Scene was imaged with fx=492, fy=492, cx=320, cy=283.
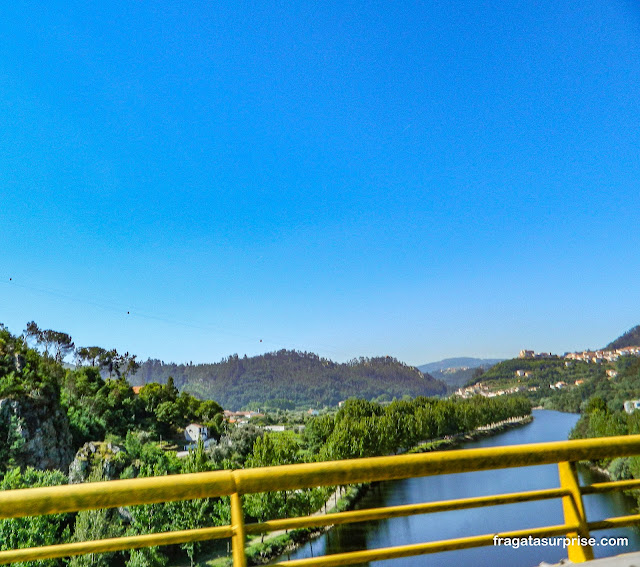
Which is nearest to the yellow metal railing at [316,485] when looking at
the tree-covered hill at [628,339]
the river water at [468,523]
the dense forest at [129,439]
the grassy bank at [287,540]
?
the grassy bank at [287,540]

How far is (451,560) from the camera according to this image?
752 inches

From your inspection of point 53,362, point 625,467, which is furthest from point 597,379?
point 53,362

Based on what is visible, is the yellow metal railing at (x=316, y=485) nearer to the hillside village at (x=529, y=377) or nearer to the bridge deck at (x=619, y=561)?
the bridge deck at (x=619, y=561)

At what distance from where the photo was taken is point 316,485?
1484 millimetres

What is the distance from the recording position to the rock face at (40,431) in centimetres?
3231

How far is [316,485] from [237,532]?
1.02 ft

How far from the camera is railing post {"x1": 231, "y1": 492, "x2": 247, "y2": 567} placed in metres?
1.53

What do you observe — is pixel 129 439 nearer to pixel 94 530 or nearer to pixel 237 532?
pixel 94 530

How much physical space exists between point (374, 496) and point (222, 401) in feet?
481

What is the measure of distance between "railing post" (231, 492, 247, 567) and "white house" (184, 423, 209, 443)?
53766 millimetres

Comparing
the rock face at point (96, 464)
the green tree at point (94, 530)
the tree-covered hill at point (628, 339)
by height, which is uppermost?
the tree-covered hill at point (628, 339)

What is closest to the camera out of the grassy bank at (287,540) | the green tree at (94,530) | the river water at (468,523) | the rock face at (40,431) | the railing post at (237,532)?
the railing post at (237,532)

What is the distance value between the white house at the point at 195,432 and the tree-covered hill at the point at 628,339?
568 ft

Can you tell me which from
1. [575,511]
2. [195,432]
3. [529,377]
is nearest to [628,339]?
[529,377]
